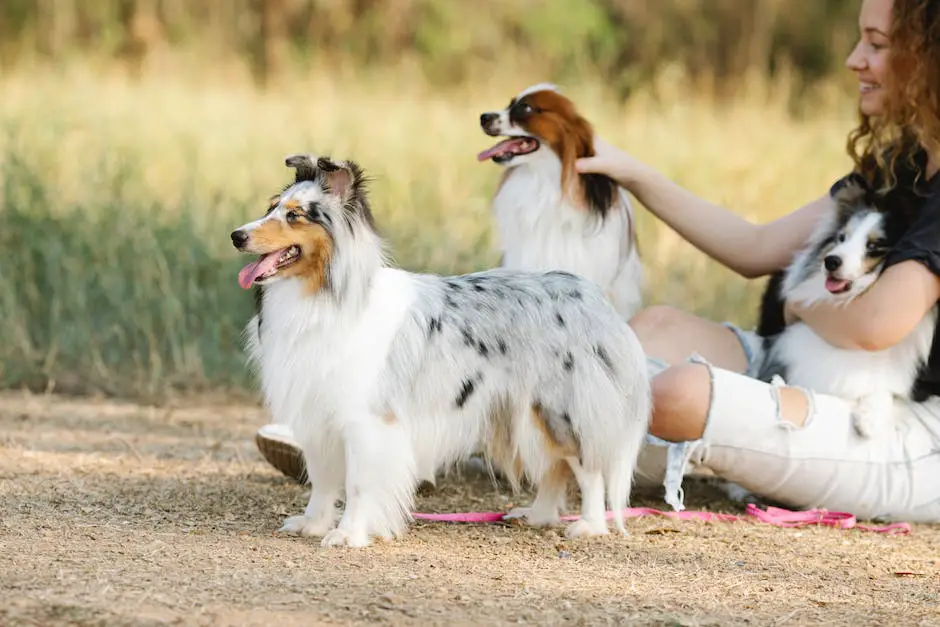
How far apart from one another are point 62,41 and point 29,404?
9.76 m

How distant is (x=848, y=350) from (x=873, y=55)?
976 mm

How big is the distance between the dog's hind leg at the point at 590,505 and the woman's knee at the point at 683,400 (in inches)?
14.5

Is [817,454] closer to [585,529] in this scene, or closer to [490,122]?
[585,529]

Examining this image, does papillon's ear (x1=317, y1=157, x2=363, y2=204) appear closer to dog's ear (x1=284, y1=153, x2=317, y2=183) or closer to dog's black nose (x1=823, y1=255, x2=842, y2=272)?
dog's ear (x1=284, y1=153, x2=317, y2=183)

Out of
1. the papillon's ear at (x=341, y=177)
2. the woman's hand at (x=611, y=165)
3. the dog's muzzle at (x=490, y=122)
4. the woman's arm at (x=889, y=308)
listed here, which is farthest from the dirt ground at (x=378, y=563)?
the dog's muzzle at (x=490, y=122)

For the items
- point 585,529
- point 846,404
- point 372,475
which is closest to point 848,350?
point 846,404

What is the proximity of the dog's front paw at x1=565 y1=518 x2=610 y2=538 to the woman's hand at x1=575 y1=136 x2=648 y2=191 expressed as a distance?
1.27m

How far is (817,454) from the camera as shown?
406 cm

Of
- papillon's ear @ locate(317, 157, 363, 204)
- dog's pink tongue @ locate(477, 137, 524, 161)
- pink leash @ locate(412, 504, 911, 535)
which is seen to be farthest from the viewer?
dog's pink tongue @ locate(477, 137, 524, 161)

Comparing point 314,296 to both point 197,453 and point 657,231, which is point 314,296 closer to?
point 197,453

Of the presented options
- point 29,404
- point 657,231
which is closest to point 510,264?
point 29,404

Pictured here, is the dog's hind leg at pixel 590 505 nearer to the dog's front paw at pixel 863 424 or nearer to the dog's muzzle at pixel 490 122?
the dog's front paw at pixel 863 424

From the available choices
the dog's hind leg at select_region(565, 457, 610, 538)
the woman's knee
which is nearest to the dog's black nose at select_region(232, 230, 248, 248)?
the dog's hind leg at select_region(565, 457, 610, 538)

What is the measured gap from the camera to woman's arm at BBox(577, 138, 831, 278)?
455 cm
